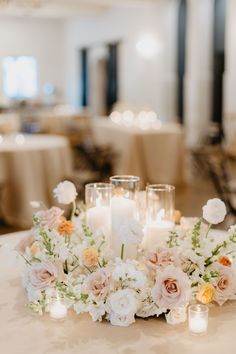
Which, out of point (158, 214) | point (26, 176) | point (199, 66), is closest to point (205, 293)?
point (158, 214)

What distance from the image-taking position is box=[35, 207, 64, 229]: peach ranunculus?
173cm

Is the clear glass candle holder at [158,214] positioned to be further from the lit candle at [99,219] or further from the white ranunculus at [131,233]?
the white ranunculus at [131,233]

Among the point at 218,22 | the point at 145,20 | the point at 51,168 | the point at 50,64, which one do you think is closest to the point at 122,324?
the point at 51,168

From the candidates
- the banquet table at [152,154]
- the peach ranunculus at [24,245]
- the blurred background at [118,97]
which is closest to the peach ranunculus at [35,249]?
the peach ranunculus at [24,245]

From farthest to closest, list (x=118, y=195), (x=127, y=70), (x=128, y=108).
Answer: (x=127, y=70) → (x=128, y=108) → (x=118, y=195)

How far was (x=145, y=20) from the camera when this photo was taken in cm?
1276

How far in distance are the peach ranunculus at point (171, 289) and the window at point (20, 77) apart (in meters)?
15.8

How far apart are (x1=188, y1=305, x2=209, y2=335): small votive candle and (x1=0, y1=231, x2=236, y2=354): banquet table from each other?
0.02 meters

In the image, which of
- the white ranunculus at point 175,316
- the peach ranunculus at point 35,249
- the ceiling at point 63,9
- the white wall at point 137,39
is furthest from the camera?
the ceiling at point 63,9

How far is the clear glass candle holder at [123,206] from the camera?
1698 mm

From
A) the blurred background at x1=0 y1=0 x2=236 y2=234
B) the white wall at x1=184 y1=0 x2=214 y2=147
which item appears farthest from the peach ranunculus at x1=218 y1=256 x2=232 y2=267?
the white wall at x1=184 y1=0 x2=214 y2=147

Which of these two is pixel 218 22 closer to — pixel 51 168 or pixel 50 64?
pixel 51 168

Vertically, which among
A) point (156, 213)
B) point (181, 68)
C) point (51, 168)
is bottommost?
point (51, 168)

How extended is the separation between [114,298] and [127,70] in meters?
12.5
